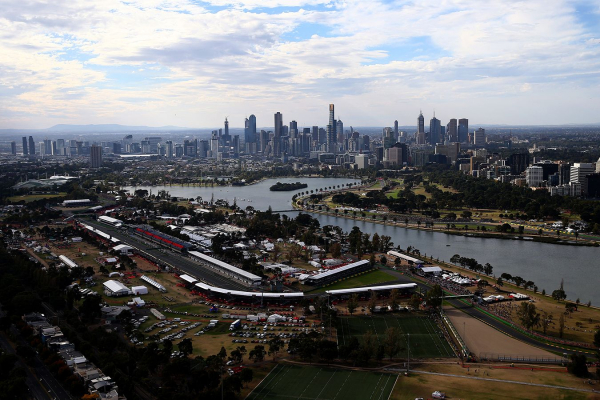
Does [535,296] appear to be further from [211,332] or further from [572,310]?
[211,332]

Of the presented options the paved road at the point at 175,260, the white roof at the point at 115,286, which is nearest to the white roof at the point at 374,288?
the paved road at the point at 175,260

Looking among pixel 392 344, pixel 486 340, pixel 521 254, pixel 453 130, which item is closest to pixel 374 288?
pixel 486 340

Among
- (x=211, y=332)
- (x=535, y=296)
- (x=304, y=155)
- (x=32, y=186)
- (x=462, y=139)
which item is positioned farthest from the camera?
(x=462, y=139)

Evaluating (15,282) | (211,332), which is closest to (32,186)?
(15,282)

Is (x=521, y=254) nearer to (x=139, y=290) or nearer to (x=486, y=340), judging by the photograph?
(x=486, y=340)

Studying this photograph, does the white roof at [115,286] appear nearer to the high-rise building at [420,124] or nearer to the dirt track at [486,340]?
the dirt track at [486,340]

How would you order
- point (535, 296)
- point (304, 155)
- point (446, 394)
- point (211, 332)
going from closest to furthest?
point (446, 394) < point (211, 332) < point (535, 296) < point (304, 155)
